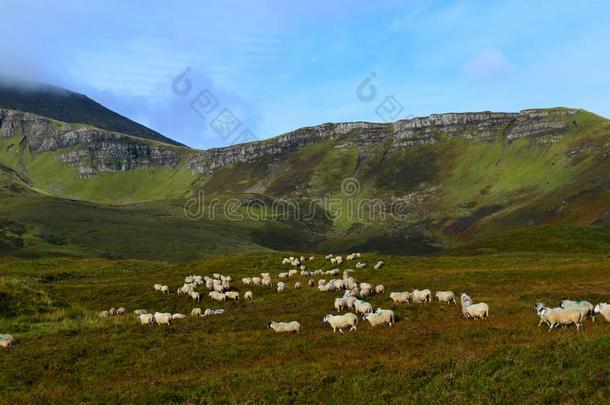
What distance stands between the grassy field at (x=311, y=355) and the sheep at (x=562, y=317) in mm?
733

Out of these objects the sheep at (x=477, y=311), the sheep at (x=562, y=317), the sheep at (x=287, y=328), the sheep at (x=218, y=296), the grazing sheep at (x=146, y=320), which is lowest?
the sheep at (x=218, y=296)

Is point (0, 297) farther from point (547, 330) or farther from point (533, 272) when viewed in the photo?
point (533, 272)

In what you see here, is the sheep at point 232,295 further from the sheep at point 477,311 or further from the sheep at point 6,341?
the sheep at point 477,311

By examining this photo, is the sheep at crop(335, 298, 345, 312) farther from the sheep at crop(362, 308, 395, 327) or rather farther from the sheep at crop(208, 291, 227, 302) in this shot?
the sheep at crop(208, 291, 227, 302)

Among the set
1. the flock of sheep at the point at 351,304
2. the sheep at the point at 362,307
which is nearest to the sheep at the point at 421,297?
the flock of sheep at the point at 351,304

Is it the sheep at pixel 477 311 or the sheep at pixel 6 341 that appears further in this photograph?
the sheep at pixel 477 311

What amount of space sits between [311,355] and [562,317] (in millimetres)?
11919

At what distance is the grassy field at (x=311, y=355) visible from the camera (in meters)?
14.8

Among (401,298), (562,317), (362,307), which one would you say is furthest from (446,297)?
(562,317)

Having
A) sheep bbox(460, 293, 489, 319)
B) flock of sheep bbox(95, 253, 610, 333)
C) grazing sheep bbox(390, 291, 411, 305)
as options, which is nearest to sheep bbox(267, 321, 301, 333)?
flock of sheep bbox(95, 253, 610, 333)

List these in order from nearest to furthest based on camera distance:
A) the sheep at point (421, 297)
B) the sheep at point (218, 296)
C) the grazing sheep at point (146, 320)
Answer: the grazing sheep at point (146, 320) < the sheep at point (421, 297) < the sheep at point (218, 296)

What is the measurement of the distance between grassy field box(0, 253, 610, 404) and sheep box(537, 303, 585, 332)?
733mm

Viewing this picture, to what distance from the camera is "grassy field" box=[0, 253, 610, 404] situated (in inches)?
581

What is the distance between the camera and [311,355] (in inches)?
834
